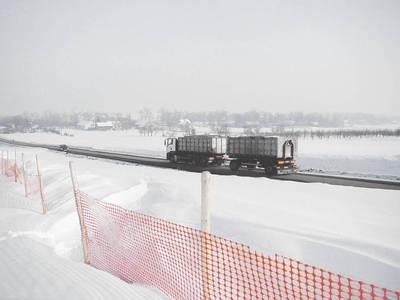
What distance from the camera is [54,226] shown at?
8.66 m

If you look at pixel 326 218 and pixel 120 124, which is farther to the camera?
pixel 120 124

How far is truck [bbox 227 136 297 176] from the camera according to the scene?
20.3 m

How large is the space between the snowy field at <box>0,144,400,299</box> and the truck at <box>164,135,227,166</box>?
10509 millimetres

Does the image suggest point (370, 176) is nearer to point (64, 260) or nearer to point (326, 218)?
point (326, 218)

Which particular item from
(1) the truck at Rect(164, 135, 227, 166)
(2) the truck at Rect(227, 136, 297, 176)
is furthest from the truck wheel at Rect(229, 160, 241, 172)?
(1) the truck at Rect(164, 135, 227, 166)

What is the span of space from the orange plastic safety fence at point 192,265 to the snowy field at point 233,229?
38 centimetres

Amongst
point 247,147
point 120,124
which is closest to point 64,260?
point 247,147

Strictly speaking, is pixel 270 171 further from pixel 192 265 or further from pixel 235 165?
pixel 192 265

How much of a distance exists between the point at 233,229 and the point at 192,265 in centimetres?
183

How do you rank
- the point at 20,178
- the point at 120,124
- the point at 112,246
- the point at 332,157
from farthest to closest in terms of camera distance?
1. the point at 120,124
2. the point at 332,157
3. the point at 20,178
4. the point at 112,246

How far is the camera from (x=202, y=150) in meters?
24.8

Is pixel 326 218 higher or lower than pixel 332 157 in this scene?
higher

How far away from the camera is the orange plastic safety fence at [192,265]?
495 centimetres

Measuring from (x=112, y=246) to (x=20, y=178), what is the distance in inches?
543
